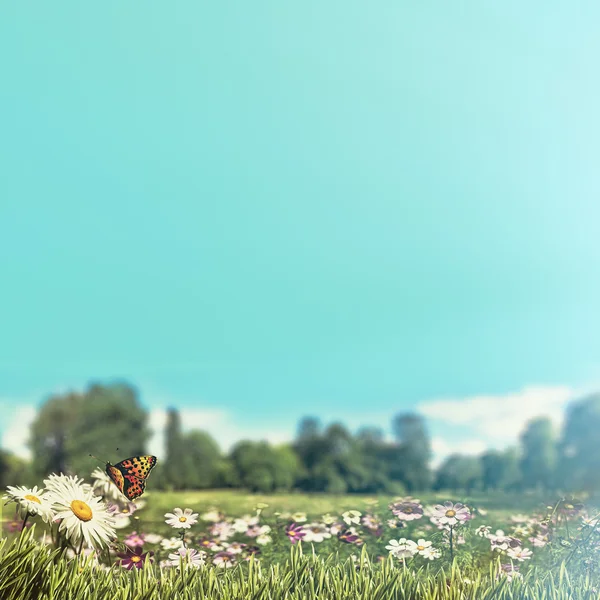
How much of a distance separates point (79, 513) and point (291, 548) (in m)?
1.67

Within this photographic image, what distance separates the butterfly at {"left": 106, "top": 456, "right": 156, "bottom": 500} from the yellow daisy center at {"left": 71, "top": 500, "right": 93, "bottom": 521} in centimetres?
36

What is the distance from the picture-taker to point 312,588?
4270 millimetres

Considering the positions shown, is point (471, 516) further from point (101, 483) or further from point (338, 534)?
point (101, 483)

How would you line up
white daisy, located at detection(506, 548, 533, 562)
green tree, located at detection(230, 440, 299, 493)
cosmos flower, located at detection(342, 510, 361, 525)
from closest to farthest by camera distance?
white daisy, located at detection(506, 548, 533, 562), cosmos flower, located at detection(342, 510, 361, 525), green tree, located at detection(230, 440, 299, 493)

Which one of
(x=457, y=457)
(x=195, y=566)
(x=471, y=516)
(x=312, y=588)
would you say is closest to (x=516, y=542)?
(x=471, y=516)

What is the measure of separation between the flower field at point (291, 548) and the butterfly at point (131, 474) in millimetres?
70

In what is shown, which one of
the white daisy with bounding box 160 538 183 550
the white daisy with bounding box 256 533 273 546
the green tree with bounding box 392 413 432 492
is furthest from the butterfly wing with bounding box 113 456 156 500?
the green tree with bounding box 392 413 432 492

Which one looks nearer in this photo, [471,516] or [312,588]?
[312,588]

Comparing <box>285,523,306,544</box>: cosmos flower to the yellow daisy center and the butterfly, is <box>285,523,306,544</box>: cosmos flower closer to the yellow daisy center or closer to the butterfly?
the butterfly

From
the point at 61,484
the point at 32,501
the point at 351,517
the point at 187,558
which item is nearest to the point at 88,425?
the point at 61,484

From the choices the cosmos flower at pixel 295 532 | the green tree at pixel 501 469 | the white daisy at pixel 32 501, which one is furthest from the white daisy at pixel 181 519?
the green tree at pixel 501 469

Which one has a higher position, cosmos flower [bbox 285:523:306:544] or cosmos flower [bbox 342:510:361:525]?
cosmos flower [bbox 342:510:361:525]

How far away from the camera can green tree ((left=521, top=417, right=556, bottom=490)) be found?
6348mm

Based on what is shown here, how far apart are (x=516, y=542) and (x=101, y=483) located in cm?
342
